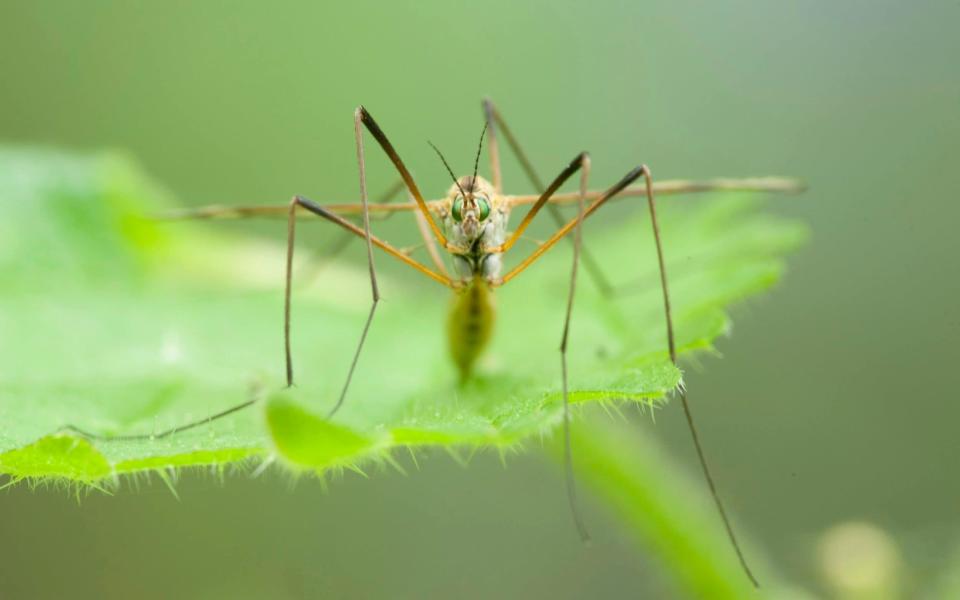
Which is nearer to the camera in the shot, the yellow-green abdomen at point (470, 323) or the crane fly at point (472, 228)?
the crane fly at point (472, 228)

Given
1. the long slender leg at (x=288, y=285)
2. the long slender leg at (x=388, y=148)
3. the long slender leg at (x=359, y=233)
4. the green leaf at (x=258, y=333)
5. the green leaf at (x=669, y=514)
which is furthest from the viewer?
the long slender leg at (x=388, y=148)

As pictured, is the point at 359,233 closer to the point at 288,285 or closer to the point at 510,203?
the point at 288,285

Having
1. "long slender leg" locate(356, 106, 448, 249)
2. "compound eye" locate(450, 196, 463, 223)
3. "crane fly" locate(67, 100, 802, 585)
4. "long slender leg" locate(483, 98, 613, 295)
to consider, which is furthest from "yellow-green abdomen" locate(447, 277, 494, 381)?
"long slender leg" locate(483, 98, 613, 295)

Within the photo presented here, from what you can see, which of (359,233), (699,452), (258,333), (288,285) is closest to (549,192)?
(359,233)

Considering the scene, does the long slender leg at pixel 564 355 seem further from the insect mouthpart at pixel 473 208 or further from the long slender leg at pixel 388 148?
the long slender leg at pixel 388 148

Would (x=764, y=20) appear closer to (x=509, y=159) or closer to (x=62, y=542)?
(x=509, y=159)

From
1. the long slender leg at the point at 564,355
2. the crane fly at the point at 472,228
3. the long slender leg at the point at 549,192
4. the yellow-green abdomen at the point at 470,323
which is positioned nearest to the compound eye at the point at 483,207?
the crane fly at the point at 472,228

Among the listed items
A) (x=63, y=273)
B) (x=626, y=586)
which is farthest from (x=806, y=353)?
(x=63, y=273)
